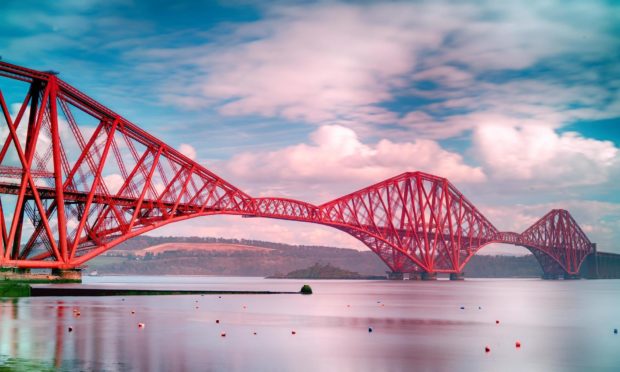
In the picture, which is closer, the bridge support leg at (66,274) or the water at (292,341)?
the water at (292,341)

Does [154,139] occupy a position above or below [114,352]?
above

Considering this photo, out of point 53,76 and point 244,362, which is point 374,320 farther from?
point 53,76

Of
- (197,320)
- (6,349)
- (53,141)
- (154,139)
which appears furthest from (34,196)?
(6,349)

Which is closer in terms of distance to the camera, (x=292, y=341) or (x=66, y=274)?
(x=292, y=341)

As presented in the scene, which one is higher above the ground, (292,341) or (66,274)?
(66,274)

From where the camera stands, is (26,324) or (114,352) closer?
(114,352)

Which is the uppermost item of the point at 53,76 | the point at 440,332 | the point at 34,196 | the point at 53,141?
the point at 53,76

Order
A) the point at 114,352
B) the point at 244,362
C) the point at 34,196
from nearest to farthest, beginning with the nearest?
the point at 244,362 < the point at 114,352 < the point at 34,196

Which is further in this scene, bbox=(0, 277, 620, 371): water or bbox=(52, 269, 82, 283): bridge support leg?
bbox=(52, 269, 82, 283): bridge support leg

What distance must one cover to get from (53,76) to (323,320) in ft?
174

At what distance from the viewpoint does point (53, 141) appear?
85938 millimetres

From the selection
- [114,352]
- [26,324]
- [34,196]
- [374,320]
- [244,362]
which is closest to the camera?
[244,362]

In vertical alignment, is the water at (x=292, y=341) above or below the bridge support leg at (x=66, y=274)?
below

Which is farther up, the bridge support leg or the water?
the bridge support leg
